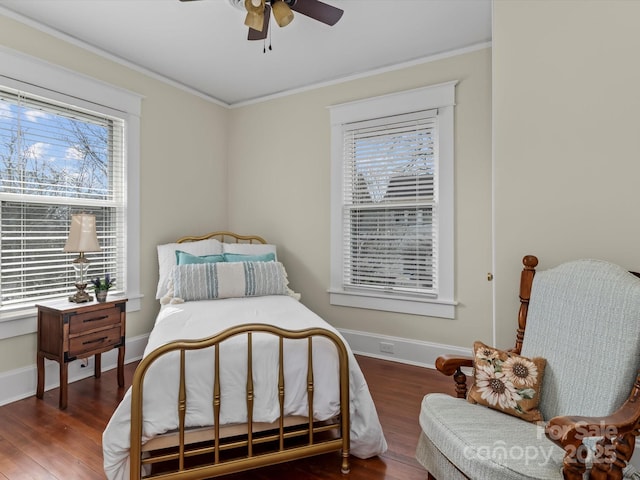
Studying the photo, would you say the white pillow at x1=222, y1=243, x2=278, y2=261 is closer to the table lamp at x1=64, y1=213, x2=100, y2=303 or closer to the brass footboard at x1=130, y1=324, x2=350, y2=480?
the table lamp at x1=64, y1=213, x2=100, y2=303

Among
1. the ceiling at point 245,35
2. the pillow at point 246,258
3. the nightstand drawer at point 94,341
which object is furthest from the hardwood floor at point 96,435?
the ceiling at point 245,35

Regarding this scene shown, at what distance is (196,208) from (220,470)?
283 centimetres

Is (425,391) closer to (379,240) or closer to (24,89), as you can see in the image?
(379,240)

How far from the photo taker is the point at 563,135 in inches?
71.6

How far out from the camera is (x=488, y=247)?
9.88 ft

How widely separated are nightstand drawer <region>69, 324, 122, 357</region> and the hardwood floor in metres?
0.35

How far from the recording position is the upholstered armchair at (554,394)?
3.85ft

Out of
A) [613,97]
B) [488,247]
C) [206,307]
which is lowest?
[206,307]

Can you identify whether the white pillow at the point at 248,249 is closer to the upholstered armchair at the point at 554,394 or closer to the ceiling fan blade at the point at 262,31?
the ceiling fan blade at the point at 262,31

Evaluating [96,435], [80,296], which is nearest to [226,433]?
[96,435]

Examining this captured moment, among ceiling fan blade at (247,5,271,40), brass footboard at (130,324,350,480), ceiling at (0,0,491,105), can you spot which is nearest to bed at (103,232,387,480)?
brass footboard at (130,324,350,480)

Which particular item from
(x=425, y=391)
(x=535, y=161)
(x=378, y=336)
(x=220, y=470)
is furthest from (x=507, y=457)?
(x=378, y=336)

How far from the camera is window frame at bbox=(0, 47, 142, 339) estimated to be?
2.59 m

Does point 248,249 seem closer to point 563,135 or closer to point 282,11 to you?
point 282,11
